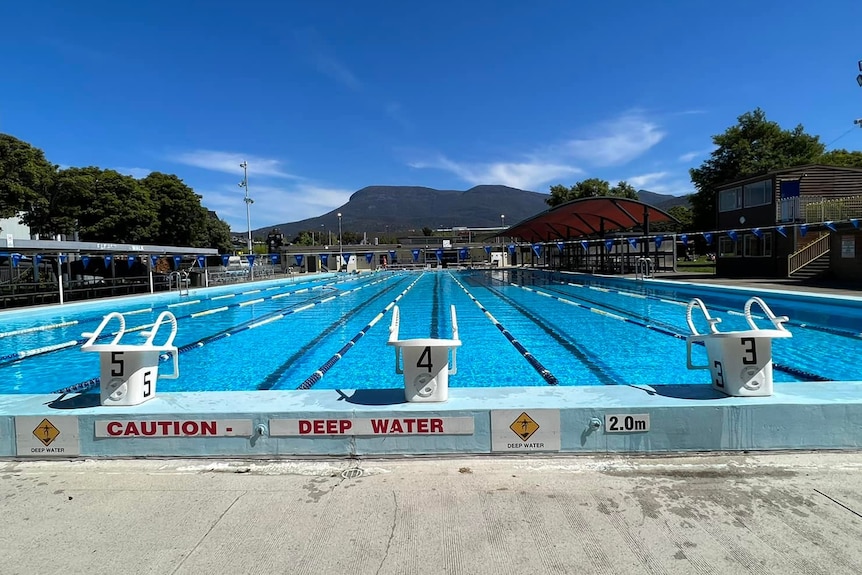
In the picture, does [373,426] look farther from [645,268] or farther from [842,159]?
[842,159]

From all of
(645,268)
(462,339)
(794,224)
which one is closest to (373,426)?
(462,339)

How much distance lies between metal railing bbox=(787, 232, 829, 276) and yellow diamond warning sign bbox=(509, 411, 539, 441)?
21.7 metres

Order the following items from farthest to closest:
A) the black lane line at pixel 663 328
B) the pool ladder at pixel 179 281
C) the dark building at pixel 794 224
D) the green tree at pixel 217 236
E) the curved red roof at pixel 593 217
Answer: the green tree at pixel 217 236 → the curved red roof at pixel 593 217 → the pool ladder at pixel 179 281 → the dark building at pixel 794 224 → the black lane line at pixel 663 328

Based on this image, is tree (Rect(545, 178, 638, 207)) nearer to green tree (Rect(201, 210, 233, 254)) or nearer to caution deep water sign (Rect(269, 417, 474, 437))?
green tree (Rect(201, 210, 233, 254))

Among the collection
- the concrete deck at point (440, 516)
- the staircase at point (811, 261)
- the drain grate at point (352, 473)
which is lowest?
the drain grate at point (352, 473)

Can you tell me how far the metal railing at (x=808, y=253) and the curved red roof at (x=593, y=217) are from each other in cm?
486

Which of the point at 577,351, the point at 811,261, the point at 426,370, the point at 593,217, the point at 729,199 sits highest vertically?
the point at 729,199

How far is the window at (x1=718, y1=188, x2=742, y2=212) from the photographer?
75.5 feet

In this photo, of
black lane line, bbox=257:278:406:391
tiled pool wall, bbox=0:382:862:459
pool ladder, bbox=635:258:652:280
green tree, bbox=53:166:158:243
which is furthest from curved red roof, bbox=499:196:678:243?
green tree, bbox=53:166:158:243

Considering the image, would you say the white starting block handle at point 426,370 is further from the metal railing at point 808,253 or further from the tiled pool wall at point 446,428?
the metal railing at point 808,253

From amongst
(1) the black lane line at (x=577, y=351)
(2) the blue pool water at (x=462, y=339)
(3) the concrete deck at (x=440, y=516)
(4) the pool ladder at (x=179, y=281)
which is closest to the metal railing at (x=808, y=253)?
(2) the blue pool water at (x=462, y=339)

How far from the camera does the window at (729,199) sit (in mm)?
23016

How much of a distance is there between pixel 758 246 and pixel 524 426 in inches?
923

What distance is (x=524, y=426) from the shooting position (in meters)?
3.40
